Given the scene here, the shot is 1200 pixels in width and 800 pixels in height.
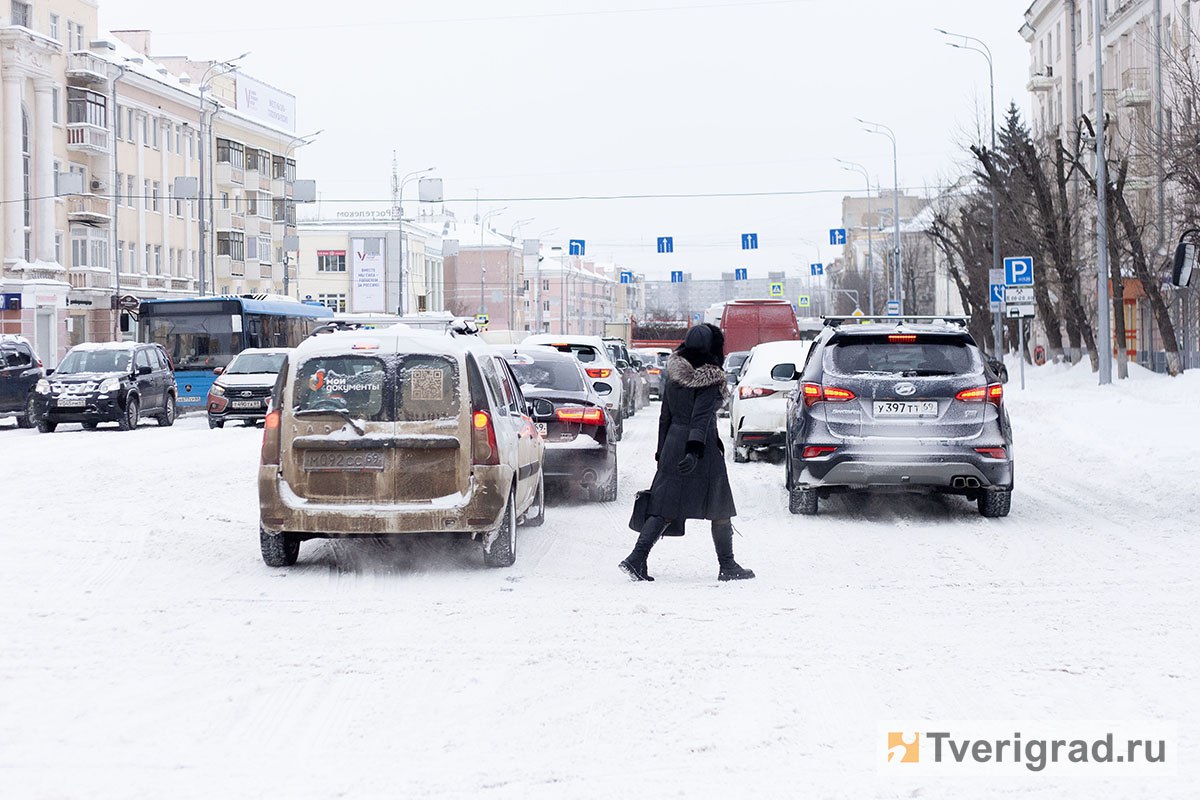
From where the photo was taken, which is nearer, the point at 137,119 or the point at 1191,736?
the point at 1191,736

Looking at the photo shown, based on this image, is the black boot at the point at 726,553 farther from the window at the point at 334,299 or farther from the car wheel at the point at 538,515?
the window at the point at 334,299

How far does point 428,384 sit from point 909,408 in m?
4.72

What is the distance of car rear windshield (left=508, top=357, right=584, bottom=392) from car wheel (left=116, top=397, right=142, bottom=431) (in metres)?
17.6

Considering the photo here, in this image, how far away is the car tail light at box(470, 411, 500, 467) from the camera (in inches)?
427

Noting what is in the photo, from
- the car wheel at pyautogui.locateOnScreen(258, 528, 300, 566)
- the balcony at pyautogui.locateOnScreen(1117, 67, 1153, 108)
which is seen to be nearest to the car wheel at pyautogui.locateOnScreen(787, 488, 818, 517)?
the car wheel at pyautogui.locateOnScreen(258, 528, 300, 566)

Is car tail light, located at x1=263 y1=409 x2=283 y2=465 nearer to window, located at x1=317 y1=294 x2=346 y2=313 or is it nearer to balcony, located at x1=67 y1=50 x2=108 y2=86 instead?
balcony, located at x1=67 y1=50 x2=108 y2=86

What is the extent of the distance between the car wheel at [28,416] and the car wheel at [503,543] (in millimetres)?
23750

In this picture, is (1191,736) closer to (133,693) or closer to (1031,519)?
(133,693)

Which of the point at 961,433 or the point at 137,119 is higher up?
the point at 137,119

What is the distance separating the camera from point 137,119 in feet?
234

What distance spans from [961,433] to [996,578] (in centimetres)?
327

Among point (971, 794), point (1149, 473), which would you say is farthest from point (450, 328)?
point (1149, 473)

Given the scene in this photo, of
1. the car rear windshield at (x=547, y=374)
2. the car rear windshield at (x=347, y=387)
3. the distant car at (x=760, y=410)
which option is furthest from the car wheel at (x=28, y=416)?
the car rear windshield at (x=347, y=387)

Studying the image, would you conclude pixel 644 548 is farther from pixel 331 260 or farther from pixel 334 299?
pixel 334 299
